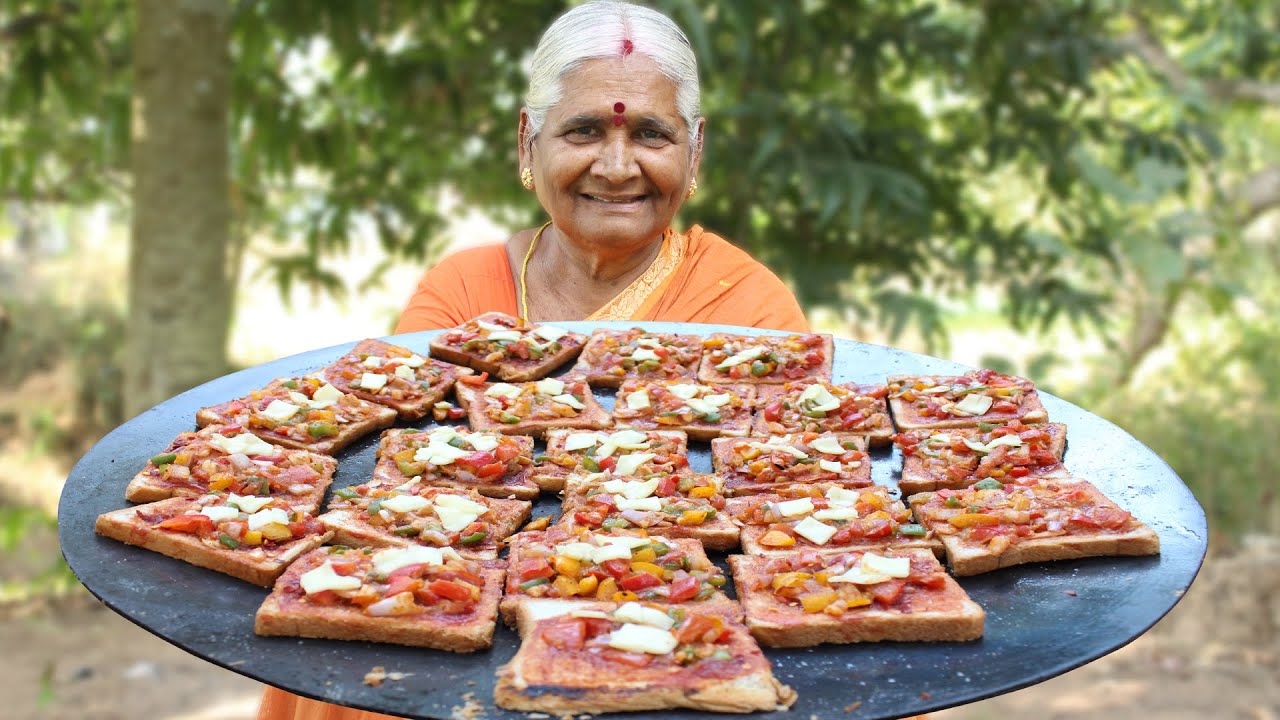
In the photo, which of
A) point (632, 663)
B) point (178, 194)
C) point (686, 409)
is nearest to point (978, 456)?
point (686, 409)

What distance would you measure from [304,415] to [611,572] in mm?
1291

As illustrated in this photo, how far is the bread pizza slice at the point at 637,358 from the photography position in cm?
387

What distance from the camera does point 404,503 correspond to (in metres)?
2.78

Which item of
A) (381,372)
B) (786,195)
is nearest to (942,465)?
(381,372)

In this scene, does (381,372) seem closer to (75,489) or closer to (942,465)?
(75,489)

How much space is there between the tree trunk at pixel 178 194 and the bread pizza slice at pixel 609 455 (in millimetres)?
4083

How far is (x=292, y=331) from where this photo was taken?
1334 centimetres

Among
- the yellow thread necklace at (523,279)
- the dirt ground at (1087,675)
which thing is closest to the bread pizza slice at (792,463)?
the yellow thread necklace at (523,279)

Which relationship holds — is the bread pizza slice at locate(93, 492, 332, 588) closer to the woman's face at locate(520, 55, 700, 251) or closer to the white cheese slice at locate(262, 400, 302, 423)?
the white cheese slice at locate(262, 400, 302, 423)

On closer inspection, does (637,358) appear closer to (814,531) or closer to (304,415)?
(304,415)

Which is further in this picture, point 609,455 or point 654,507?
point 609,455

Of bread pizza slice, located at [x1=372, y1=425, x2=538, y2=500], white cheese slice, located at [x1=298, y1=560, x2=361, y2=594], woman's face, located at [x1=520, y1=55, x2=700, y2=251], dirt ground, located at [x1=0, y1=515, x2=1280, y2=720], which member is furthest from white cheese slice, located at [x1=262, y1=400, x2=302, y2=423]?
dirt ground, located at [x1=0, y1=515, x2=1280, y2=720]

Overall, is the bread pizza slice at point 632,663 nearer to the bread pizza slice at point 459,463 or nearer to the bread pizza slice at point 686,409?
the bread pizza slice at point 459,463

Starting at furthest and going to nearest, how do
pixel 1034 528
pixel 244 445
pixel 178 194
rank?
pixel 178 194, pixel 244 445, pixel 1034 528
